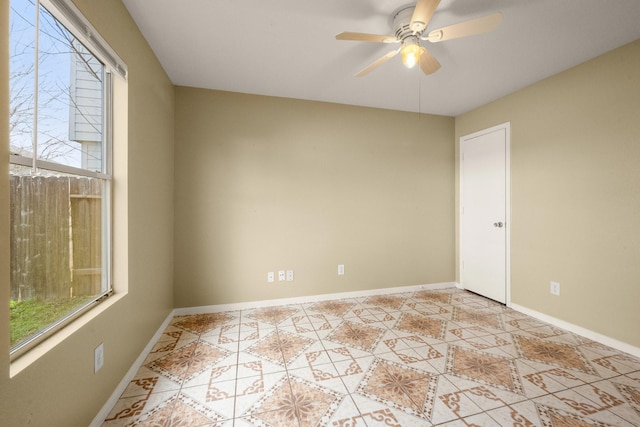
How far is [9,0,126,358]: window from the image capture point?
1009 millimetres

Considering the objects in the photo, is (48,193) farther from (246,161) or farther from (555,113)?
(555,113)

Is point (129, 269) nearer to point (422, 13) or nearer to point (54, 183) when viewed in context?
point (54, 183)

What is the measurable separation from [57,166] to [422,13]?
201 centimetres

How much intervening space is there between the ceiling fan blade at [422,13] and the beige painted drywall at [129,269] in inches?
67.4

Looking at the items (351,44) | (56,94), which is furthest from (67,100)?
(351,44)

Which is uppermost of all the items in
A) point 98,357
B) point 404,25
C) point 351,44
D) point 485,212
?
point 351,44

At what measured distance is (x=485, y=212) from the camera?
333 cm

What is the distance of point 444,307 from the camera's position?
3035 millimetres

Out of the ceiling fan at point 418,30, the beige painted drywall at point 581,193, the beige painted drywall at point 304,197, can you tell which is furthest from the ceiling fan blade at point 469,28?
the beige painted drywall at point 304,197

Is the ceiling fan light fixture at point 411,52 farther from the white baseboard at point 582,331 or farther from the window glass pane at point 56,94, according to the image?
the white baseboard at point 582,331

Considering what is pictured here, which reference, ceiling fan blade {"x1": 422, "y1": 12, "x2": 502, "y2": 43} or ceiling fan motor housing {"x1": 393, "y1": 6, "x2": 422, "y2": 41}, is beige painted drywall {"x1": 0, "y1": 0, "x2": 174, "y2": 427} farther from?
ceiling fan blade {"x1": 422, "y1": 12, "x2": 502, "y2": 43}

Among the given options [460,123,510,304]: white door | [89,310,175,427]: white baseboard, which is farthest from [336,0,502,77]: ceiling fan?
[89,310,175,427]: white baseboard

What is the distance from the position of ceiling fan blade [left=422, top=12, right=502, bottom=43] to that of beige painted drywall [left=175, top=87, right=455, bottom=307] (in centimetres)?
177

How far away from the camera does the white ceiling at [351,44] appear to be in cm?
174
